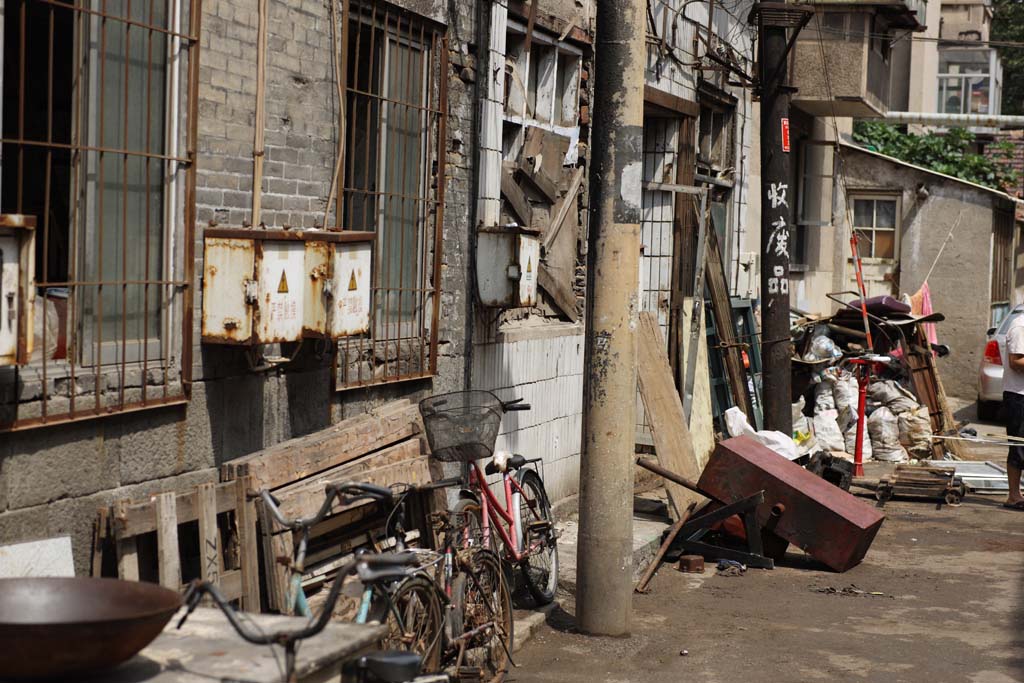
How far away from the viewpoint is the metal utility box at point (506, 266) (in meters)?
8.44

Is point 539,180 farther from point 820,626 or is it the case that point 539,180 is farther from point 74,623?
point 74,623

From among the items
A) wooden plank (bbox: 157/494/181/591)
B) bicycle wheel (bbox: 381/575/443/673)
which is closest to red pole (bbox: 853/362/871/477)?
bicycle wheel (bbox: 381/575/443/673)

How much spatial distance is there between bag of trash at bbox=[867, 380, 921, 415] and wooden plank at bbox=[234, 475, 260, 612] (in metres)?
11.2

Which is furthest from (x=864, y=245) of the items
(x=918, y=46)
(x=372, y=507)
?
(x=372, y=507)

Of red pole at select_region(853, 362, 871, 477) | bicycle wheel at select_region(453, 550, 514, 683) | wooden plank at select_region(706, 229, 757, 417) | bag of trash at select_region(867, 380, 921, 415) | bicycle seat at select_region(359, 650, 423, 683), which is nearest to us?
bicycle seat at select_region(359, 650, 423, 683)

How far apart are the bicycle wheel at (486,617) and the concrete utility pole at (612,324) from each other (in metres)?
0.90

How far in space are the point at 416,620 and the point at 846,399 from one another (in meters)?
10.7

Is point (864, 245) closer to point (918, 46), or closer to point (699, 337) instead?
point (699, 337)

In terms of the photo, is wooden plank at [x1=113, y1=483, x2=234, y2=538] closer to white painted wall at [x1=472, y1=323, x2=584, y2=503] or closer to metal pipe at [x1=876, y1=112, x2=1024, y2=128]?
white painted wall at [x1=472, y1=323, x2=584, y2=503]

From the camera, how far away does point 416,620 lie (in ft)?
19.1

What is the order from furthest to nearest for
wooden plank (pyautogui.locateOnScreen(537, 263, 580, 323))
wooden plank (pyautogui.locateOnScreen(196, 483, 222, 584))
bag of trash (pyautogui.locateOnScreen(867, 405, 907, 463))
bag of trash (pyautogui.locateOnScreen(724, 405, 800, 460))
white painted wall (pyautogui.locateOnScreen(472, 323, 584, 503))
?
1. bag of trash (pyautogui.locateOnScreen(867, 405, 907, 463))
2. bag of trash (pyautogui.locateOnScreen(724, 405, 800, 460))
3. wooden plank (pyautogui.locateOnScreen(537, 263, 580, 323))
4. white painted wall (pyautogui.locateOnScreen(472, 323, 584, 503))
5. wooden plank (pyautogui.locateOnScreen(196, 483, 222, 584))

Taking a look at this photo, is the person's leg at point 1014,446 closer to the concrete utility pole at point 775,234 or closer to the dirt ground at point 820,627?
the dirt ground at point 820,627

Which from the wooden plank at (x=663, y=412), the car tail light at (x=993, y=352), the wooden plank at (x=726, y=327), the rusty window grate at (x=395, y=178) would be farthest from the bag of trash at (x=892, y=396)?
the rusty window grate at (x=395, y=178)

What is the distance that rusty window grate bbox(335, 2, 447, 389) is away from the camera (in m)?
7.34
